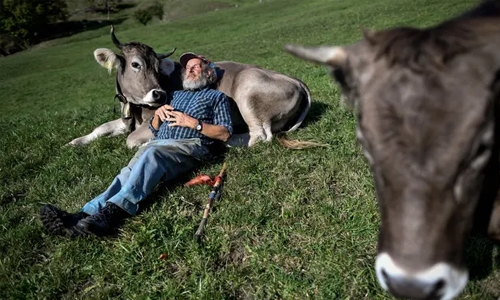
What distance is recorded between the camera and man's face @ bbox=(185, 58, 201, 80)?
705 cm

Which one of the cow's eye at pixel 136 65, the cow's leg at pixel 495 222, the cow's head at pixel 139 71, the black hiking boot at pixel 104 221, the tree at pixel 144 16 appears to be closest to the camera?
the cow's leg at pixel 495 222

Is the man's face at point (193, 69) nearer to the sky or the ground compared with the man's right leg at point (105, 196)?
nearer to the sky

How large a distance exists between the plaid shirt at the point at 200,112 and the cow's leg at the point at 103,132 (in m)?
1.93

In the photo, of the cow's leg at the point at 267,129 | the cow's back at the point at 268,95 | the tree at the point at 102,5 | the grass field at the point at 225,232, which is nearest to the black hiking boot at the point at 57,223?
the grass field at the point at 225,232

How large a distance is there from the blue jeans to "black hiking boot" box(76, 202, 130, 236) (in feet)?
0.29

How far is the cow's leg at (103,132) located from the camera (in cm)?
816

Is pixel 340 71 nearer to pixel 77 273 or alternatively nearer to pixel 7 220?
pixel 77 273

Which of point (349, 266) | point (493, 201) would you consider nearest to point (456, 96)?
point (493, 201)

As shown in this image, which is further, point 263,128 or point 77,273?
point 263,128

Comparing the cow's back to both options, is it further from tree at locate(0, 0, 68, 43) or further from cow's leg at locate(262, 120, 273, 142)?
tree at locate(0, 0, 68, 43)

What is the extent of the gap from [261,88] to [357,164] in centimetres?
261

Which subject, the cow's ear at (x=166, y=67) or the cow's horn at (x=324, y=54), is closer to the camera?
the cow's horn at (x=324, y=54)

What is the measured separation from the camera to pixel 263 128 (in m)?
7.47

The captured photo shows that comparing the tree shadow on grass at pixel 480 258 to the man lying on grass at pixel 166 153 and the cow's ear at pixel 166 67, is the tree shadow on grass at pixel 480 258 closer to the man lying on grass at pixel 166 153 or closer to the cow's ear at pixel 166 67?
the man lying on grass at pixel 166 153
